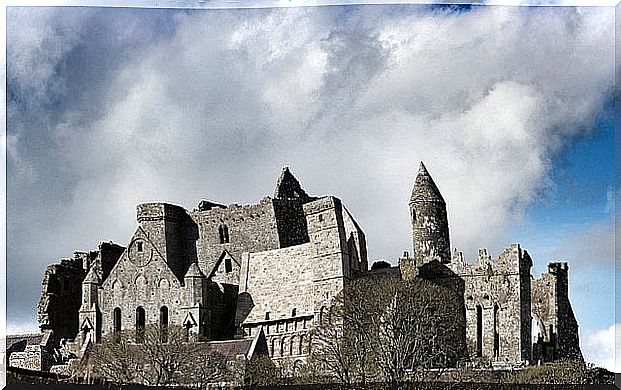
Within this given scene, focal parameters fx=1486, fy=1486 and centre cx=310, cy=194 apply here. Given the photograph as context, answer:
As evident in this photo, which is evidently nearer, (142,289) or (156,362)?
(156,362)

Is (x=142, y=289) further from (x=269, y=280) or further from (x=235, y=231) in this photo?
(x=269, y=280)

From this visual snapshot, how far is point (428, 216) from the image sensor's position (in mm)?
50219

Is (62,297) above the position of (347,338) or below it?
above

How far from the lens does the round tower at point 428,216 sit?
1964 inches

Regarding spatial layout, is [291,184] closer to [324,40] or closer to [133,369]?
[133,369]

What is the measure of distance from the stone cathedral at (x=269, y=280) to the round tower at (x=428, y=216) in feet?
0.11

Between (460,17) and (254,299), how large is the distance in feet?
53.5

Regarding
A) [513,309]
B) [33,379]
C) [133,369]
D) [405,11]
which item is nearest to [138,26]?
[405,11]

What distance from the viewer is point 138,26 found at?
123ft

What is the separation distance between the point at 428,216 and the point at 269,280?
5924mm

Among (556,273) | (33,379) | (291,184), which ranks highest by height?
(291,184)

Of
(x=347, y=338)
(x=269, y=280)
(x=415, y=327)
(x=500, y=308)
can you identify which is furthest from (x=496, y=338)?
(x=269, y=280)

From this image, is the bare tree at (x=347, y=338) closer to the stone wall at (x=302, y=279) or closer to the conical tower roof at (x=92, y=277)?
the stone wall at (x=302, y=279)

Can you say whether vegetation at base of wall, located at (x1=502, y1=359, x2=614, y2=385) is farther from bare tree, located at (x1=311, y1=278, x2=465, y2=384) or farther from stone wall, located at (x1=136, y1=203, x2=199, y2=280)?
stone wall, located at (x1=136, y1=203, x2=199, y2=280)
